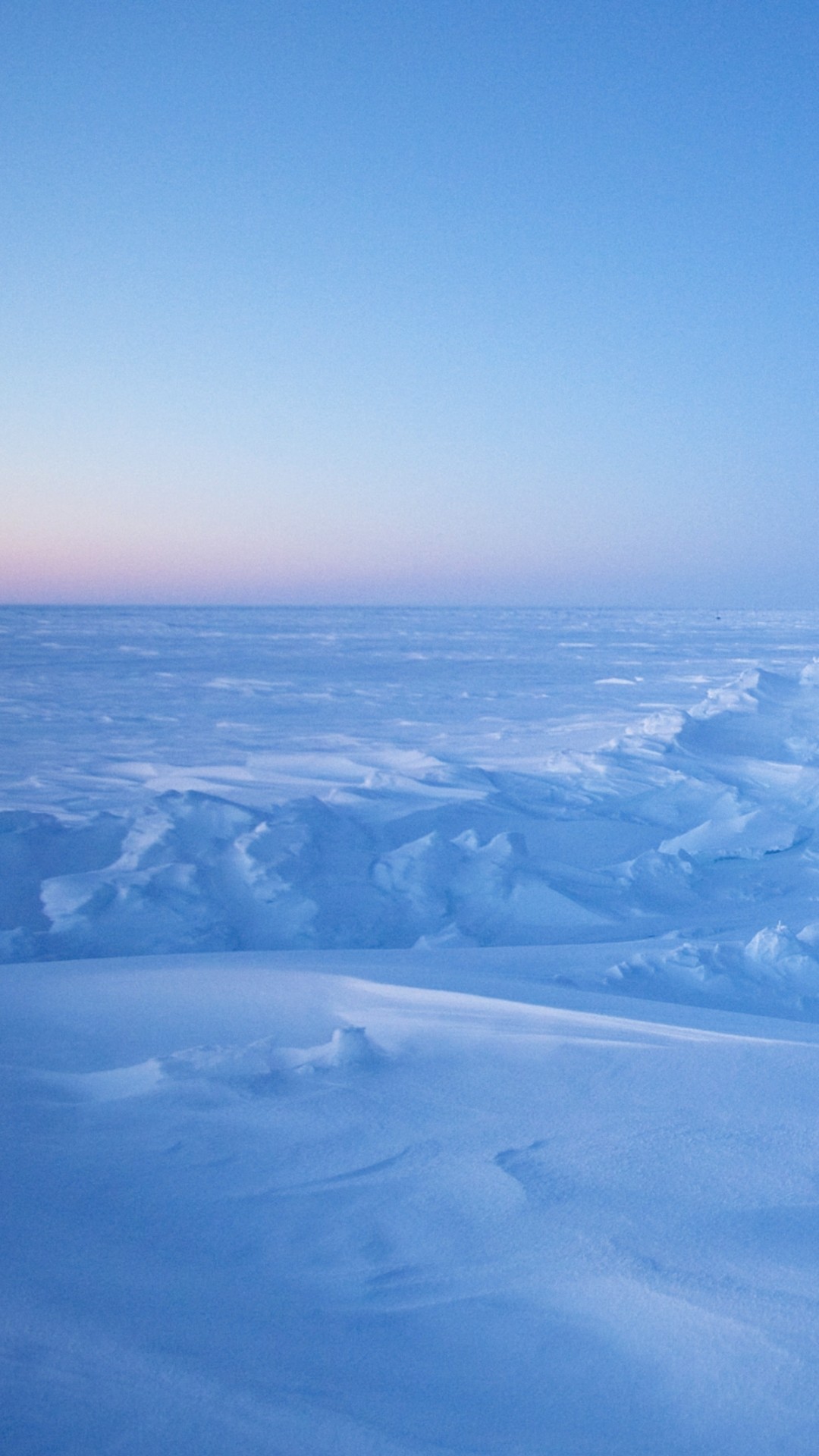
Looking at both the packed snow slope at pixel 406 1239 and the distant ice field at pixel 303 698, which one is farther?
the distant ice field at pixel 303 698

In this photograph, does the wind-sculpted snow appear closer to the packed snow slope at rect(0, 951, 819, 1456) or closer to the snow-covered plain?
the snow-covered plain

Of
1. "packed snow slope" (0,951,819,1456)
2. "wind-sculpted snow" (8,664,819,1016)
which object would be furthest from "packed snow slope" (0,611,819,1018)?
"packed snow slope" (0,951,819,1456)

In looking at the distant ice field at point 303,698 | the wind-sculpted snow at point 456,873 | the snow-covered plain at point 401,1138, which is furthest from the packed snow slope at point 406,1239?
the distant ice field at point 303,698

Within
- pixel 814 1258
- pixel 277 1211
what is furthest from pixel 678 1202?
pixel 277 1211

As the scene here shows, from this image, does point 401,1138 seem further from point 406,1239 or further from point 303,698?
point 303,698

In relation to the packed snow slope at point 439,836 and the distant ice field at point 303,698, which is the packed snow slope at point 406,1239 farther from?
the distant ice field at point 303,698

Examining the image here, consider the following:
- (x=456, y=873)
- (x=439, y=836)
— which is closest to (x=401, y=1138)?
(x=456, y=873)
